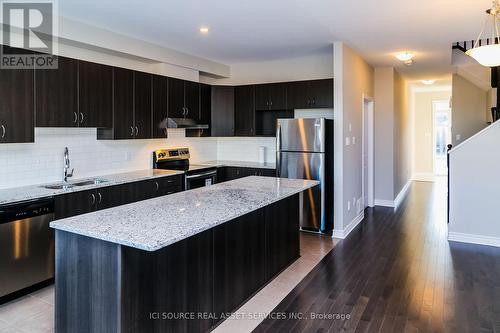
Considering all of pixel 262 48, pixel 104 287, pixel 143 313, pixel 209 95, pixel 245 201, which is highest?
pixel 262 48

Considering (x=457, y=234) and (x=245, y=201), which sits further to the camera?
(x=457, y=234)

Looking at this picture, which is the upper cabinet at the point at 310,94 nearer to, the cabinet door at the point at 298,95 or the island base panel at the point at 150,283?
the cabinet door at the point at 298,95

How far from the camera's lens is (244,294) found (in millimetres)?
3059

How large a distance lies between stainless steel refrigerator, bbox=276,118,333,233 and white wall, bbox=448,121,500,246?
1.64 m

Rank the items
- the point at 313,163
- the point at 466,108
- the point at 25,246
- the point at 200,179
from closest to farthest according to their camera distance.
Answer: the point at 25,246 < the point at 313,163 < the point at 200,179 < the point at 466,108

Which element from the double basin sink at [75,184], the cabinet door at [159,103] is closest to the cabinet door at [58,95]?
the double basin sink at [75,184]

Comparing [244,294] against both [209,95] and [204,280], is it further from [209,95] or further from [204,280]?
[209,95]

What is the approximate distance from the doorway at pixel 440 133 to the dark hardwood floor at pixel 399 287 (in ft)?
22.1

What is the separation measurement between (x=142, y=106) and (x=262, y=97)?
82.6 inches

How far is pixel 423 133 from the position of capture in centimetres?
1121

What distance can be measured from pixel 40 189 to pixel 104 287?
2047mm

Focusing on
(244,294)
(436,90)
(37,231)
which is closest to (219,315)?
(244,294)

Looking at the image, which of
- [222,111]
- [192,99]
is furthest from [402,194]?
[192,99]

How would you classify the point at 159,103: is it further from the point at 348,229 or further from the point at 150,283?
the point at 150,283
